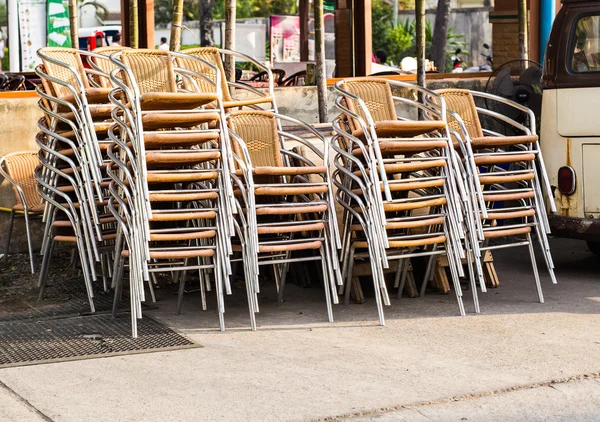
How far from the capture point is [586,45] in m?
7.52

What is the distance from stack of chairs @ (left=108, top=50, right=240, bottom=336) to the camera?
586 cm

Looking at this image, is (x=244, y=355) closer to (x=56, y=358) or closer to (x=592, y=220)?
(x=56, y=358)

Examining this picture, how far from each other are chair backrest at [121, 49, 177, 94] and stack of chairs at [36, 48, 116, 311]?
0.24 metres

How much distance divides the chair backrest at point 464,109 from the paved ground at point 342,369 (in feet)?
4.30

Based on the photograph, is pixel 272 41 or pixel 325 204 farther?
pixel 272 41

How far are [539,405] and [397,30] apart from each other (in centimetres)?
3720

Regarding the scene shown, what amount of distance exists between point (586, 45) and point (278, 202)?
8.85 ft

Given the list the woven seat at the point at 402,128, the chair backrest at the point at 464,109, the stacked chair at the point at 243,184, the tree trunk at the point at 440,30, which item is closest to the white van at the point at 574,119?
the stacked chair at the point at 243,184

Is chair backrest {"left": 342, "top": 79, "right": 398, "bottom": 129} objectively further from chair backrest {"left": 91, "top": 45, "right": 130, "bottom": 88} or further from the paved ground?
chair backrest {"left": 91, "top": 45, "right": 130, "bottom": 88}

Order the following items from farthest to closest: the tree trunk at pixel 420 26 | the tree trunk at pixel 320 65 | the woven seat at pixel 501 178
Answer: the tree trunk at pixel 420 26
the tree trunk at pixel 320 65
the woven seat at pixel 501 178

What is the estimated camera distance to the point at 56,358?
543 cm

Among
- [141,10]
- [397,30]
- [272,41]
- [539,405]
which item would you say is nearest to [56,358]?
[539,405]

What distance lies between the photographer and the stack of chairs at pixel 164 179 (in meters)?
5.86

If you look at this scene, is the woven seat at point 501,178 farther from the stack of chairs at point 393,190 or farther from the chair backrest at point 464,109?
the chair backrest at point 464,109
